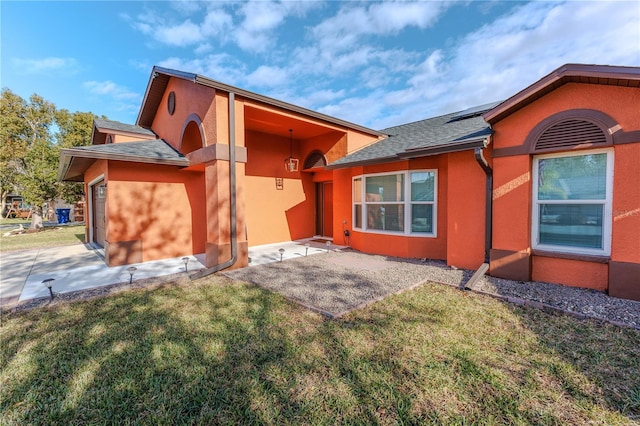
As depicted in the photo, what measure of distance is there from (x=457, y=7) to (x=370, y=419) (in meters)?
13.1

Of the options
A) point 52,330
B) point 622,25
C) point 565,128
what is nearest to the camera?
point 52,330

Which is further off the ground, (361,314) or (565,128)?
(565,128)

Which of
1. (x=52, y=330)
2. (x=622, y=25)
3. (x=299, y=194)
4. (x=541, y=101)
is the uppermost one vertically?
(x=622, y=25)

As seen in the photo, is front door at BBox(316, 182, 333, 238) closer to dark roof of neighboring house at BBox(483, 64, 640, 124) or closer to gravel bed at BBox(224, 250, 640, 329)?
gravel bed at BBox(224, 250, 640, 329)

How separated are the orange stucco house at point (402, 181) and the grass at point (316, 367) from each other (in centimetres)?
209

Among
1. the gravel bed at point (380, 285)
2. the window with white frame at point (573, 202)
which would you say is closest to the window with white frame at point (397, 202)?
the gravel bed at point (380, 285)

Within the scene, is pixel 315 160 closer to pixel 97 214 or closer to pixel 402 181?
pixel 402 181

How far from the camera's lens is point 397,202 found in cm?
819

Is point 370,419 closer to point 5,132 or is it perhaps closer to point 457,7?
point 457,7

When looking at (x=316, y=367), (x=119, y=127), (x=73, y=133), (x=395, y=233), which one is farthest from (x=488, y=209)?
(x=73, y=133)

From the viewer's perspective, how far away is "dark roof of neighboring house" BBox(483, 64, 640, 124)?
13.8 ft

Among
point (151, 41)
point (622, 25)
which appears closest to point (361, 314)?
point (622, 25)

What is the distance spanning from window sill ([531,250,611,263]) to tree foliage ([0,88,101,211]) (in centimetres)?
2325

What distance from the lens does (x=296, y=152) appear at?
11.7m
